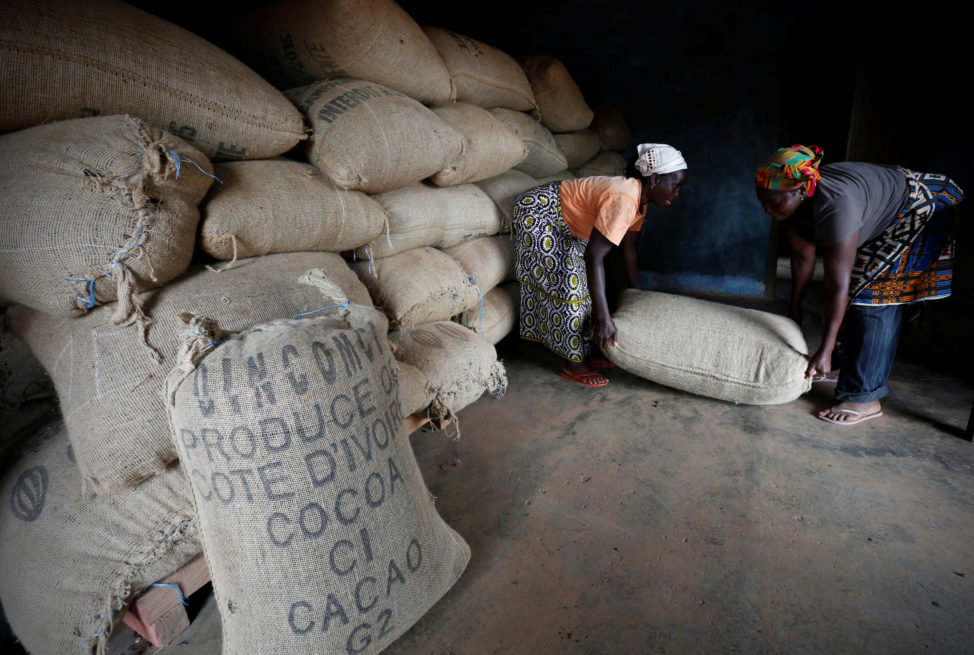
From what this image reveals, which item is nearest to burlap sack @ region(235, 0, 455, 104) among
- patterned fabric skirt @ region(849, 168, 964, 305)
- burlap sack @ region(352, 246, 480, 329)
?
burlap sack @ region(352, 246, 480, 329)

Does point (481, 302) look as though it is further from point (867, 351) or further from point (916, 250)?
point (916, 250)

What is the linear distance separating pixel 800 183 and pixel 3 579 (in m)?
2.70

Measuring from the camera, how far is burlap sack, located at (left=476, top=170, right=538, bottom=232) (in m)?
2.72

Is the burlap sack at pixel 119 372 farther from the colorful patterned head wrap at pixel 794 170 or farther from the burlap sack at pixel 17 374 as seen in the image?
the colorful patterned head wrap at pixel 794 170

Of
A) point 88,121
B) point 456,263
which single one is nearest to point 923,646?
point 456,263

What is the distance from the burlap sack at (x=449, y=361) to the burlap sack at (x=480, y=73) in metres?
1.26

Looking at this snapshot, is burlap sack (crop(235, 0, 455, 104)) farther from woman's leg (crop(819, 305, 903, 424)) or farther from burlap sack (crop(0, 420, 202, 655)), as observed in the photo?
woman's leg (crop(819, 305, 903, 424))

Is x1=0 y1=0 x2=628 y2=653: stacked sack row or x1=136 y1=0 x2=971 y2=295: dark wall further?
x1=136 y1=0 x2=971 y2=295: dark wall

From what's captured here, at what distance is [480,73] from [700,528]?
2.28 meters

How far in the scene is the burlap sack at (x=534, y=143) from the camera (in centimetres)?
282

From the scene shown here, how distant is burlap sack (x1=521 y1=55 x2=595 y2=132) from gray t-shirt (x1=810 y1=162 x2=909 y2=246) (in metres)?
1.65

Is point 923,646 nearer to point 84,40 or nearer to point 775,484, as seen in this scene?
point 775,484

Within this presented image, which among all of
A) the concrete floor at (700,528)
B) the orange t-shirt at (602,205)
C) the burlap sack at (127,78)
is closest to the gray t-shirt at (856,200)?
the orange t-shirt at (602,205)

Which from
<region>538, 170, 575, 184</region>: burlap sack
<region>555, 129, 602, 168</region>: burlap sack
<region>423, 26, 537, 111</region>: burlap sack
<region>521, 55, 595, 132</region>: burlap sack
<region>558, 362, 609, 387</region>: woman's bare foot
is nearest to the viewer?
<region>423, 26, 537, 111</region>: burlap sack
